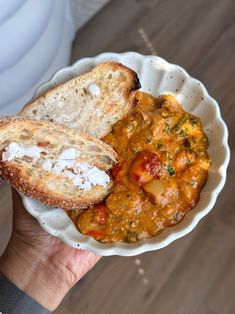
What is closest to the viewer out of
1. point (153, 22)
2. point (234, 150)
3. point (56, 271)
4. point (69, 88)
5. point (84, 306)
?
point (69, 88)

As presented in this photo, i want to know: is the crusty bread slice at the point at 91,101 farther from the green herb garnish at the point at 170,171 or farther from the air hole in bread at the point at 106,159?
the green herb garnish at the point at 170,171

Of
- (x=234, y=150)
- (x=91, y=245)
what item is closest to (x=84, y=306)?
(x=91, y=245)

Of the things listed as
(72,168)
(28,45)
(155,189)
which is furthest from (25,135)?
(28,45)

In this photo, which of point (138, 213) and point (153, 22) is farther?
point (153, 22)

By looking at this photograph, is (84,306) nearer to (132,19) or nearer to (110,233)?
(110,233)

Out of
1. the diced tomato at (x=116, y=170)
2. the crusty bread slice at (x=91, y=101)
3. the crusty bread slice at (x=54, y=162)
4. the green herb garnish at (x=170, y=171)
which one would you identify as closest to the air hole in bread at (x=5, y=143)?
the crusty bread slice at (x=54, y=162)

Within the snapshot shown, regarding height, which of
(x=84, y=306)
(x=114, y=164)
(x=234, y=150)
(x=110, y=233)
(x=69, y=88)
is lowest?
(x=84, y=306)

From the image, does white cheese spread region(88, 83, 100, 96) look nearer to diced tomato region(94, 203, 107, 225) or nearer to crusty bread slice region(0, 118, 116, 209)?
crusty bread slice region(0, 118, 116, 209)
